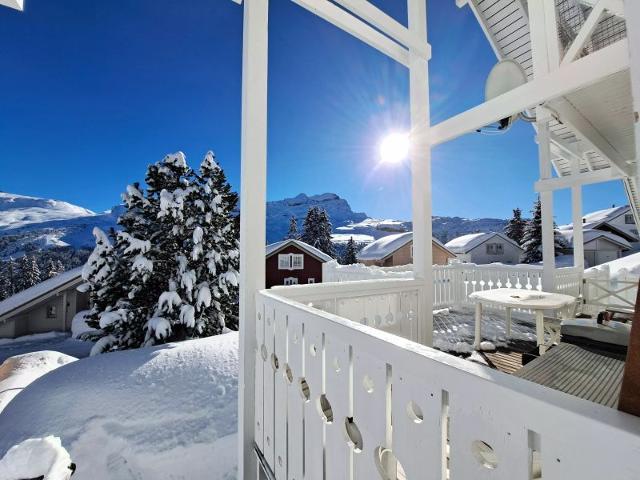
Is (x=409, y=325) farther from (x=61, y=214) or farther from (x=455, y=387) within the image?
(x=61, y=214)

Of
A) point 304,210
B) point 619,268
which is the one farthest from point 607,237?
point 304,210

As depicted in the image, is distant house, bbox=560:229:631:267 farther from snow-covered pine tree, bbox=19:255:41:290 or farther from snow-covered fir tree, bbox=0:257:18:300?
snow-covered fir tree, bbox=0:257:18:300

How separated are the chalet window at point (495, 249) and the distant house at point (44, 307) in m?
27.7

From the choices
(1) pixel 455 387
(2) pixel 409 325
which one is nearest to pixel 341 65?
(2) pixel 409 325

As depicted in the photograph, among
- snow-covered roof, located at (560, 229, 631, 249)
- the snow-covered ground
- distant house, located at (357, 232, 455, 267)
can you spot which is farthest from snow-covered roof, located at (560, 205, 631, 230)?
the snow-covered ground

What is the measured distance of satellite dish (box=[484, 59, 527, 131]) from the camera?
6.60ft

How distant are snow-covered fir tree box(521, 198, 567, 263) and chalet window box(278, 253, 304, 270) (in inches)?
656

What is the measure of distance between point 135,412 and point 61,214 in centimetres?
4117

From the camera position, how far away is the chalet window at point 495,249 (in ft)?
76.4

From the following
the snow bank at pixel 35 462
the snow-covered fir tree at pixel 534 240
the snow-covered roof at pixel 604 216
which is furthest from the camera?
the snow-covered roof at pixel 604 216

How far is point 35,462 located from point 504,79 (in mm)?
3416

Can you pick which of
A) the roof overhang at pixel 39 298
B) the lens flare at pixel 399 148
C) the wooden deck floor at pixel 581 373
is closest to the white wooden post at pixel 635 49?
the wooden deck floor at pixel 581 373

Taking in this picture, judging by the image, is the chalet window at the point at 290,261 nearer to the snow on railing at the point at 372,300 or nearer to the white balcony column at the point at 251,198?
the snow on railing at the point at 372,300

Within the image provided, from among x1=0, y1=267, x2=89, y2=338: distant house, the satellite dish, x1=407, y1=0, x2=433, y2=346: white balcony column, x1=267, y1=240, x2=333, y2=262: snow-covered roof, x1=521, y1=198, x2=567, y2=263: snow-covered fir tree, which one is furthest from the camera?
x1=521, y1=198, x2=567, y2=263: snow-covered fir tree
